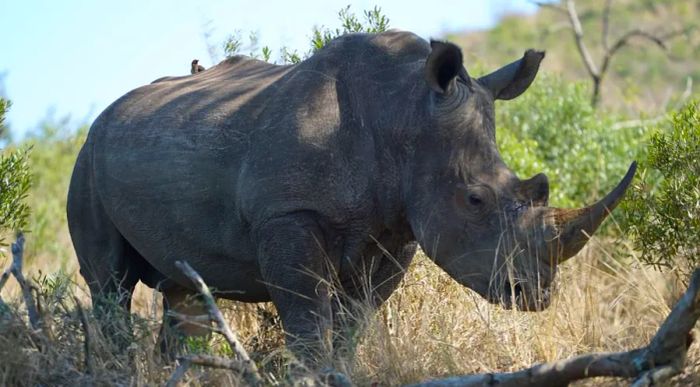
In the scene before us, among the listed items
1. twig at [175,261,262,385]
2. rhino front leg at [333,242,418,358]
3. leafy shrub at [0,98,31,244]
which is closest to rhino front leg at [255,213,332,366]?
rhino front leg at [333,242,418,358]

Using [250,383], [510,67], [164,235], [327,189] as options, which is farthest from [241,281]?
[510,67]

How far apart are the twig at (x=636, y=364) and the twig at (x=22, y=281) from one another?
1.92m

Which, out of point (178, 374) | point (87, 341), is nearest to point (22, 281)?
point (87, 341)

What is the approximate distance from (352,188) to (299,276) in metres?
0.50

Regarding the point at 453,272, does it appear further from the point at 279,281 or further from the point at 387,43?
the point at 387,43

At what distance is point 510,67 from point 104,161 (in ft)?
8.04

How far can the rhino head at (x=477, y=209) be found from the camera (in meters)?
5.67

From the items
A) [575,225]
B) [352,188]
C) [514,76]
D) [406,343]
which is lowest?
[406,343]

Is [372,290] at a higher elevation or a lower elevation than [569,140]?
higher

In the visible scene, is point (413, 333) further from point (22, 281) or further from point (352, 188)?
point (22, 281)

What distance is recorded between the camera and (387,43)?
6328mm

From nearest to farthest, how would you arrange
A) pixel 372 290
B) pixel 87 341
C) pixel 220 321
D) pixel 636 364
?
pixel 636 364 → pixel 220 321 → pixel 87 341 → pixel 372 290

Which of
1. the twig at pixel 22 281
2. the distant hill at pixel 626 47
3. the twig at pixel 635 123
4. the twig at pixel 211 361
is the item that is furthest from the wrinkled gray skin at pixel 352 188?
the distant hill at pixel 626 47

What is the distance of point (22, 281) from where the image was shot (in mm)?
5637
